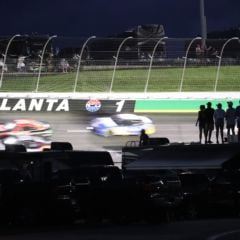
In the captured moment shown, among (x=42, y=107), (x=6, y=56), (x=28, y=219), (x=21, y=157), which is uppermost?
(x=6, y=56)

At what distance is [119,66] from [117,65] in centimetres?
13

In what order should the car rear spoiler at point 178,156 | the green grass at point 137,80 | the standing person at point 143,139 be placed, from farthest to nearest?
1. the green grass at point 137,80
2. the standing person at point 143,139
3. the car rear spoiler at point 178,156

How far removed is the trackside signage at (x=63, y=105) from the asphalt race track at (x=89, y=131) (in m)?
0.24

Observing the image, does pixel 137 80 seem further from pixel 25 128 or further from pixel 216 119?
pixel 25 128

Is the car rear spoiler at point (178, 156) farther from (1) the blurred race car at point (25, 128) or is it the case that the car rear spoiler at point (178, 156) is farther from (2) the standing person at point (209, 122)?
(1) the blurred race car at point (25, 128)

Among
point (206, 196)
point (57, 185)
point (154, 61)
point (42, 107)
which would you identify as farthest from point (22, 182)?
point (154, 61)

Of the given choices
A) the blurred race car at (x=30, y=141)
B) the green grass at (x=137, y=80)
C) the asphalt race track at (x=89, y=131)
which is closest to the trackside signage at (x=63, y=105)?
the asphalt race track at (x=89, y=131)

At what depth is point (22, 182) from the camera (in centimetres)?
1791

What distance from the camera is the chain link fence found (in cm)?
3291

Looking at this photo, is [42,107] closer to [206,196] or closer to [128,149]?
[128,149]

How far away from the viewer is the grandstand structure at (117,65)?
32875mm

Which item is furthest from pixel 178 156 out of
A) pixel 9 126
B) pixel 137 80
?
pixel 137 80

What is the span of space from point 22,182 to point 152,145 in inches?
→ 384

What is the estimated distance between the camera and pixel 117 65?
3362 centimetres
